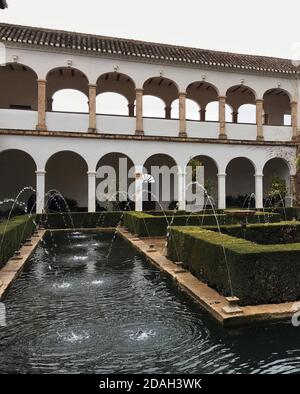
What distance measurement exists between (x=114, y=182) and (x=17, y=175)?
5.45 m

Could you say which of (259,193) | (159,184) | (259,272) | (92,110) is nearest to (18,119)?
(92,110)

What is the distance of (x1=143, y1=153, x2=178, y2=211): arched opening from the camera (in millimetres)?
22984

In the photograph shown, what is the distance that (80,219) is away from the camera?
17.1 meters

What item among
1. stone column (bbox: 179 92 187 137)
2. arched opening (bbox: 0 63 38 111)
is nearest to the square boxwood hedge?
stone column (bbox: 179 92 187 137)

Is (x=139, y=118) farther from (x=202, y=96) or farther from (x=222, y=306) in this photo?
(x=222, y=306)

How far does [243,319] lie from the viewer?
4879 millimetres

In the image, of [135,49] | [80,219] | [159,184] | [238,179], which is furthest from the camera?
[238,179]

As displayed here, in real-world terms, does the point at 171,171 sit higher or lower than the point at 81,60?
lower

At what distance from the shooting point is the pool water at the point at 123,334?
12.4 feet

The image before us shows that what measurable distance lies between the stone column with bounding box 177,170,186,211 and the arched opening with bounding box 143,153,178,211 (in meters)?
2.58

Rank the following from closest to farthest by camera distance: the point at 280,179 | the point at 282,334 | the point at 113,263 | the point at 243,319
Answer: the point at 282,334, the point at 243,319, the point at 113,263, the point at 280,179

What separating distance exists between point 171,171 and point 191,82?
17.4ft
